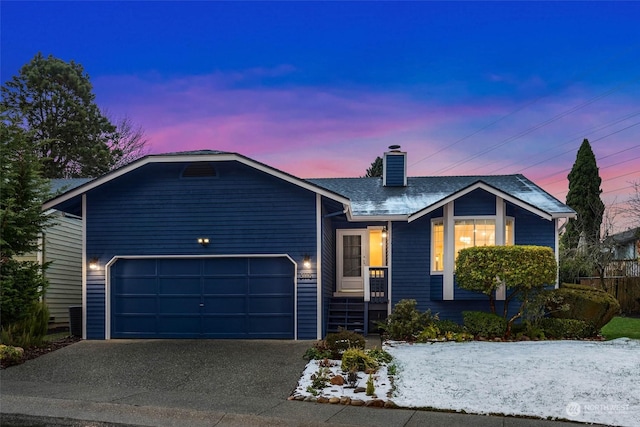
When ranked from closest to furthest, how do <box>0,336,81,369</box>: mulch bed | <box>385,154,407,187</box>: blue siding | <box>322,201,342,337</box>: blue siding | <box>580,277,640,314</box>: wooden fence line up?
<box>0,336,81,369</box>: mulch bed
<box>322,201,342,337</box>: blue siding
<box>385,154,407,187</box>: blue siding
<box>580,277,640,314</box>: wooden fence

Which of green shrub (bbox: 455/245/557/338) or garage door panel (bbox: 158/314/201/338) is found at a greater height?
green shrub (bbox: 455/245/557/338)

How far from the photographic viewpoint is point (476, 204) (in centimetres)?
1407

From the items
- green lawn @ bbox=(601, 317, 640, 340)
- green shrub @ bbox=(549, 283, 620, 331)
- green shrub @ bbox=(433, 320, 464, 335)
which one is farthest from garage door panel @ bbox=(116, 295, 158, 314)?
green lawn @ bbox=(601, 317, 640, 340)

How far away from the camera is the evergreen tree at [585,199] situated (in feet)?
84.7

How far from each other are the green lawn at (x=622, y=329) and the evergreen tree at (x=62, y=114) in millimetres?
29404

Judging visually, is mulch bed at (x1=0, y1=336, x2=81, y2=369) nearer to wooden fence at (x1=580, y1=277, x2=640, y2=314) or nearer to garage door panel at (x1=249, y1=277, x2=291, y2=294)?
garage door panel at (x1=249, y1=277, x2=291, y2=294)

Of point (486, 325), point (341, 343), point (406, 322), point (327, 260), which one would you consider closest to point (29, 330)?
point (341, 343)

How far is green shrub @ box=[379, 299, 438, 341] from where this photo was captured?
1265 cm

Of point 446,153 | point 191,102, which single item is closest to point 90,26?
point 191,102

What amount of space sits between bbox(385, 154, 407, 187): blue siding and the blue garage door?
5.69 meters

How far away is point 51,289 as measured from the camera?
15148mm

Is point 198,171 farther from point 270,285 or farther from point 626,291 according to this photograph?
point 626,291

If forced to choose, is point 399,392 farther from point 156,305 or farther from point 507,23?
point 507,23

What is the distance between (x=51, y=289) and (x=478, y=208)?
477 inches
